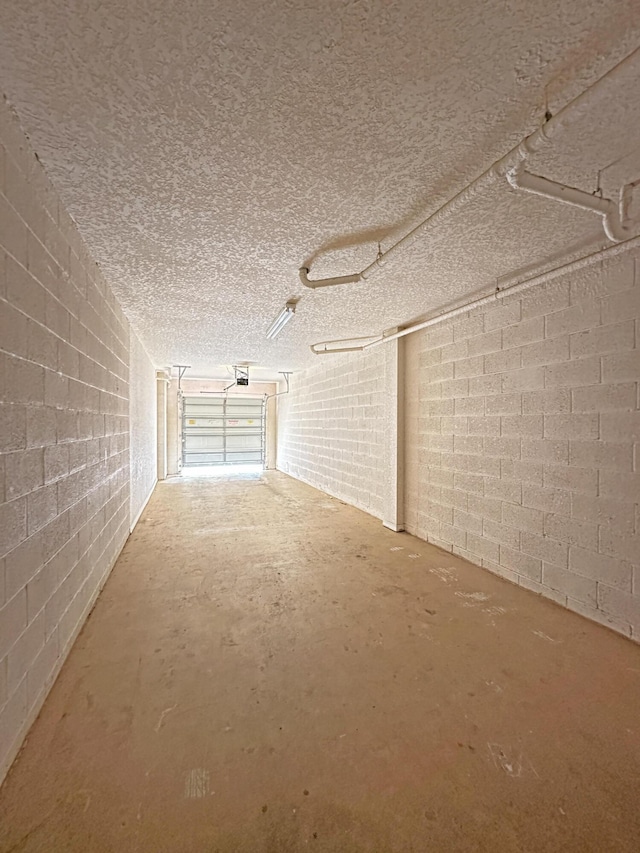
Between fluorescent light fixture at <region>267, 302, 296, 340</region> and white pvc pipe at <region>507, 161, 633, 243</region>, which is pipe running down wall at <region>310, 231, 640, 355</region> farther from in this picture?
fluorescent light fixture at <region>267, 302, 296, 340</region>

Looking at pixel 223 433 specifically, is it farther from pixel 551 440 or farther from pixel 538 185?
pixel 538 185

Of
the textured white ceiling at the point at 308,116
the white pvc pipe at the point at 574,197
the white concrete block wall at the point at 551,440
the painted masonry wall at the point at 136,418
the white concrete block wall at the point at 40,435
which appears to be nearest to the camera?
the textured white ceiling at the point at 308,116

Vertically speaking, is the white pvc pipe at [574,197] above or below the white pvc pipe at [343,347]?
below

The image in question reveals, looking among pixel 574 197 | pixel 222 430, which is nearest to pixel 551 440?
pixel 574 197

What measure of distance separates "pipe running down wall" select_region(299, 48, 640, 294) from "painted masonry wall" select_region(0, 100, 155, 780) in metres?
1.59

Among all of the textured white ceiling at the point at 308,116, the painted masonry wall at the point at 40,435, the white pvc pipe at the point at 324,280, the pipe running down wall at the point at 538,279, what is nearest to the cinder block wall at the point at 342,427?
the pipe running down wall at the point at 538,279

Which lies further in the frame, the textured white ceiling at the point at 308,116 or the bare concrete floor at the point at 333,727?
the bare concrete floor at the point at 333,727

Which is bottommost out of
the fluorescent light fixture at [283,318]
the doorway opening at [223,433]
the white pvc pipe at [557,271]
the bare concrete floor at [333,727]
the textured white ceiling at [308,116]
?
the bare concrete floor at [333,727]

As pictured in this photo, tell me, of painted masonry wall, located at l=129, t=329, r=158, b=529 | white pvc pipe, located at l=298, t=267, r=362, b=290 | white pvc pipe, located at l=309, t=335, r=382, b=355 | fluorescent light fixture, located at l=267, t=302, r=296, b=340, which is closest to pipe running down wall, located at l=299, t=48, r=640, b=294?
white pvc pipe, located at l=298, t=267, r=362, b=290

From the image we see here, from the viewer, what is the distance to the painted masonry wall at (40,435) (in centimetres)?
114

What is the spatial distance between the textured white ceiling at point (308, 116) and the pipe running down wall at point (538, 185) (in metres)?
0.08

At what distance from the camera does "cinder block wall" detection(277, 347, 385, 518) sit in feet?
14.6

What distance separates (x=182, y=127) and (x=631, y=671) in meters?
2.94

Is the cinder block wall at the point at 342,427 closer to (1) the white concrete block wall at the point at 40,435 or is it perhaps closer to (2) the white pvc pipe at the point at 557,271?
(2) the white pvc pipe at the point at 557,271
